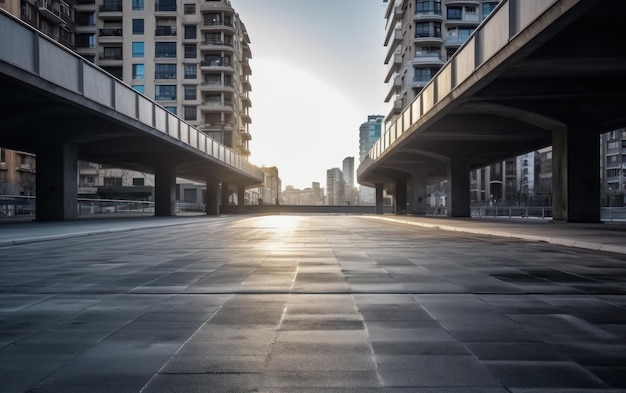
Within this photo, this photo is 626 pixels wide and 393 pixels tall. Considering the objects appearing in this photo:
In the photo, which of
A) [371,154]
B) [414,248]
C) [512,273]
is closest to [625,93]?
[414,248]

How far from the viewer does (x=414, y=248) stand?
11750 mm

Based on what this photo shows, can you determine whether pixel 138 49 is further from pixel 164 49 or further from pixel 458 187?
pixel 458 187

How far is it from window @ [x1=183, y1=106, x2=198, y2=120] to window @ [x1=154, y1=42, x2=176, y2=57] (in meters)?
9.07

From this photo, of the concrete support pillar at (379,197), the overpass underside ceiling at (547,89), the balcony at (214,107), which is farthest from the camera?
the balcony at (214,107)

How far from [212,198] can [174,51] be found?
34224 millimetres

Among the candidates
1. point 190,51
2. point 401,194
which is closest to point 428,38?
point 401,194

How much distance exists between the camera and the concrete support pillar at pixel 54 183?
25.9 meters

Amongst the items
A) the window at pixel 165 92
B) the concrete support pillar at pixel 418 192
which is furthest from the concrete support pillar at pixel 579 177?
the window at pixel 165 92

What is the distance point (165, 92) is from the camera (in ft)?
255

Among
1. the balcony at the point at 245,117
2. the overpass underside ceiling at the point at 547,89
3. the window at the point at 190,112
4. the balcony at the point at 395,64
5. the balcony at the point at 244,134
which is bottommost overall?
the overpass underside ceiling at the point at 547,89

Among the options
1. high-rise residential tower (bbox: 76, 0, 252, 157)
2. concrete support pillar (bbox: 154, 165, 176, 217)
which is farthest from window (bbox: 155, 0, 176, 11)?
concrete support pillar (bbox: 154, 165, 176, 217)

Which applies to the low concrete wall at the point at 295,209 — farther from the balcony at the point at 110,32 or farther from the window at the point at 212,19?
the balcony at the point at 110,32

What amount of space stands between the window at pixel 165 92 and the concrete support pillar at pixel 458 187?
55.5 meters

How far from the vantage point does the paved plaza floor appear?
3031 mm
